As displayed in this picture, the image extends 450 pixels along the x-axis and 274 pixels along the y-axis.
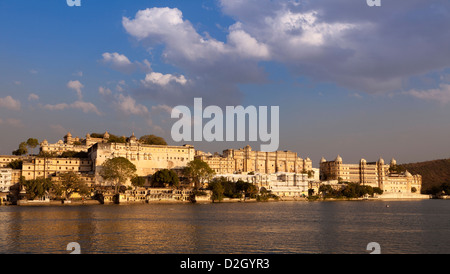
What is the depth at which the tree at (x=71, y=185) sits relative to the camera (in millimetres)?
69750

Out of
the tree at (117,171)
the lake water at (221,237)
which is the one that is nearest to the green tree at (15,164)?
the tree at (117,171)

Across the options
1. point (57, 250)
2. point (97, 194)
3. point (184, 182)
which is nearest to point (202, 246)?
point (57, 250)

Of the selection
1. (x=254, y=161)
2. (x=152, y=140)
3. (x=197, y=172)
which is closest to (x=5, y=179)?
(x=197, y=172)

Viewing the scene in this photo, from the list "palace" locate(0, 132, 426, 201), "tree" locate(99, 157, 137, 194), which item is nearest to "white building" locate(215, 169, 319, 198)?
"palace" locate(0, 132, 426, 201)

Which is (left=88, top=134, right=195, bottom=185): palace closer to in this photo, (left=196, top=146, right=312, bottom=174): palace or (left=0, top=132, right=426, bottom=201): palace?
(left=0, top=132, right=426, bottom=201): palace

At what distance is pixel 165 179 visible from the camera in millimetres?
77938

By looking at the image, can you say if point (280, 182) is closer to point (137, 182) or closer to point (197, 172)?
point (197, 172)

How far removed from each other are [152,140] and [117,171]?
92.5 feet

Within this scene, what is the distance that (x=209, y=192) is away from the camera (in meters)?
78.9

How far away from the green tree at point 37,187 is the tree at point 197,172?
2456 cm

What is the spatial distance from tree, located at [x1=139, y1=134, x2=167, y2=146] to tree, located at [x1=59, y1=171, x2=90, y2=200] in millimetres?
31183

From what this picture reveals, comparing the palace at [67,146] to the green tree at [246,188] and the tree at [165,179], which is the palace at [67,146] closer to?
the tree at [165,179]
